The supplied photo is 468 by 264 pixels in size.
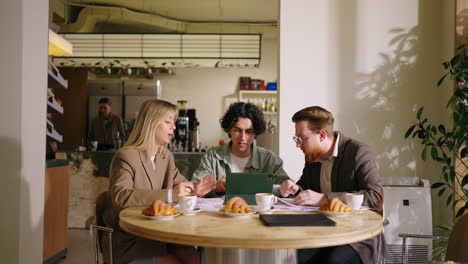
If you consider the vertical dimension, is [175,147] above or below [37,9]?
below

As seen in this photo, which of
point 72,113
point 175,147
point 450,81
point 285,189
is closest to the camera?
point 285,189

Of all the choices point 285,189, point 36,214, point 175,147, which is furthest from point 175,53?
point 285,189

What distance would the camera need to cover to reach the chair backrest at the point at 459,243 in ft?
5.77

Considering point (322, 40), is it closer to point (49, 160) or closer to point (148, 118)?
point (148, 118)

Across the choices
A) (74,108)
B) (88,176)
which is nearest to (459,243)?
(88,176)

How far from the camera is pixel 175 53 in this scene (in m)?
7.18

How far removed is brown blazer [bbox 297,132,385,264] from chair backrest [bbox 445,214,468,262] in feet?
1.05

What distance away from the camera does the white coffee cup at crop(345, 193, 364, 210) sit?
189 cm

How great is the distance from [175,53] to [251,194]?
550cm

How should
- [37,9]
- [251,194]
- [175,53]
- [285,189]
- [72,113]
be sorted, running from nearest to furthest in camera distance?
[251,194] < [285,189] < [37,9] < [175,53] < [72,113]

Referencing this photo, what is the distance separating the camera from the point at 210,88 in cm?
914

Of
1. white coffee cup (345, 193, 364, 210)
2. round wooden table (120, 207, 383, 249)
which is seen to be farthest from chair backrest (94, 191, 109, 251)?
white coffee cup (345, 193, 364, 210)

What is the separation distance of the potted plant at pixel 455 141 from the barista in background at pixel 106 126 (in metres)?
4.88

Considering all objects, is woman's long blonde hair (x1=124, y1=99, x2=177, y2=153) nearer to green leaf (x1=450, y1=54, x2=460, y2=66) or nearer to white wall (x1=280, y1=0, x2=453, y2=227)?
white wall (x1=280, y1=0, x2=453, y2=227)
